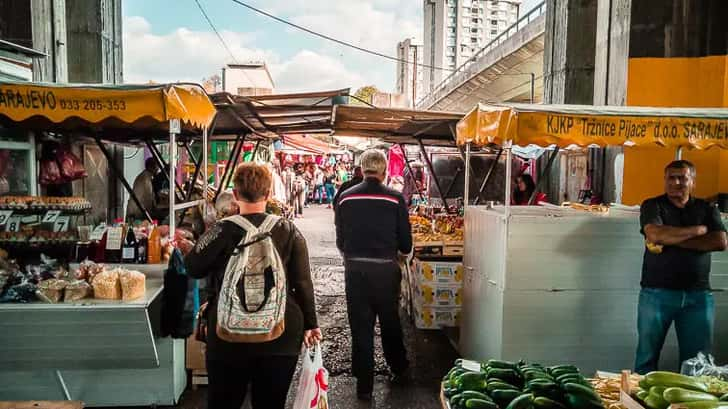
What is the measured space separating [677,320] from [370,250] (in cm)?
244

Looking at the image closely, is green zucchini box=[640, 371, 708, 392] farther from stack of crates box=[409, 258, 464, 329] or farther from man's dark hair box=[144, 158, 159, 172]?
man's dark hair box=[144, 158, 159, 172]

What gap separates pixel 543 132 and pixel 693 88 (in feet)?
15.5

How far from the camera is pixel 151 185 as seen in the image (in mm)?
8047

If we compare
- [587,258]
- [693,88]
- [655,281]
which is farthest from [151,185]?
[693,88]

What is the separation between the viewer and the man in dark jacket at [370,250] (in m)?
4.64

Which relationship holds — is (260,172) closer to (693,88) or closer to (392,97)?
(693,88)

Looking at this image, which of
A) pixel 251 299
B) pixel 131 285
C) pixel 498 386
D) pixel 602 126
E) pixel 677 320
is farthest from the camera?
pixel 602 126

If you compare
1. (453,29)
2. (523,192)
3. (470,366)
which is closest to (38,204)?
(470,366)

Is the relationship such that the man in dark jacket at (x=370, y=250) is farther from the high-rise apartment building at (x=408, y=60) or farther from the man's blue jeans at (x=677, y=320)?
the high-rise apartment building at (x=408, y=60)

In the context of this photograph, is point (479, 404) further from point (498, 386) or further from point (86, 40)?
point (86, 40)

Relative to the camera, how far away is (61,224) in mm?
4906

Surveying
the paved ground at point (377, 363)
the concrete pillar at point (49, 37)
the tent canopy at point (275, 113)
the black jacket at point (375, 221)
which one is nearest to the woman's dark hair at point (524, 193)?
the paved ground at point (377, 363)

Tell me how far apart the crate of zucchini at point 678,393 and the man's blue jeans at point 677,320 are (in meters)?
1.57

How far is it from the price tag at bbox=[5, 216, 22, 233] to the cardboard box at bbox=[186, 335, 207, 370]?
1797 mm
